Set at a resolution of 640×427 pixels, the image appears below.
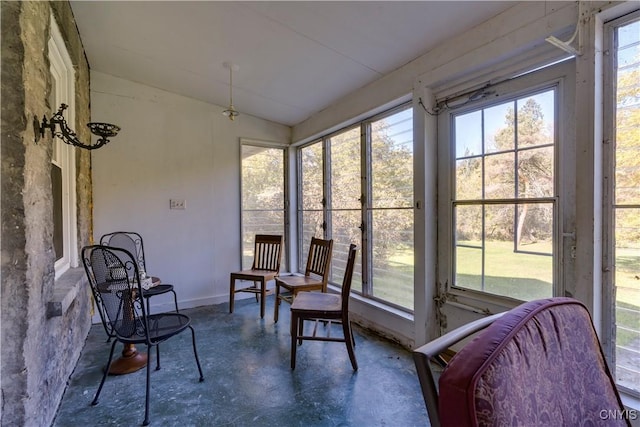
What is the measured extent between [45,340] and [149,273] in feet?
6.68

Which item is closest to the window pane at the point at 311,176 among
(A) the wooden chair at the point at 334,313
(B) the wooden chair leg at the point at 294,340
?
(A) the wooden chair at the point at 334,313

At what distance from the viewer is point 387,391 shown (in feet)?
6.49

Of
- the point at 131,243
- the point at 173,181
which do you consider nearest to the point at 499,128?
the point at 173,181

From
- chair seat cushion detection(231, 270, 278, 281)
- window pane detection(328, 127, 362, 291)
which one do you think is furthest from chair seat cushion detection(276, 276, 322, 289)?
window pane detection(328, 127, 362, 291)

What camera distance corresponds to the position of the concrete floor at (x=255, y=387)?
68.8 inches

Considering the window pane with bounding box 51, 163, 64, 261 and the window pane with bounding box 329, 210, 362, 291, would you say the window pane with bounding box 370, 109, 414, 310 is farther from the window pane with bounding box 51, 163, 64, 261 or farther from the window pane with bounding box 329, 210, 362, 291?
the window pane with bounding box 51, 163, 64, 261

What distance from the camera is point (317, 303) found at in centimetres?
244

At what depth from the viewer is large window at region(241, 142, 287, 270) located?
13.5 ft

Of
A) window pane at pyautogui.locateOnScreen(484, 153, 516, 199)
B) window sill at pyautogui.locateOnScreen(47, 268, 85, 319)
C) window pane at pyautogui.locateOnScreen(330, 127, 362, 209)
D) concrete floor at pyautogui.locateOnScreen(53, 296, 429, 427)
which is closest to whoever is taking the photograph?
window sill at pyautogui.locateOnScreen(47, 268, 85, 319)

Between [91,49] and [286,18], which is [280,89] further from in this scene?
[91,49]

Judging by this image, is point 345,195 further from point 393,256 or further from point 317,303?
point 317,303

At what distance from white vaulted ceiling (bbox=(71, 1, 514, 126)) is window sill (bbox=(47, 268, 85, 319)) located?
1928 millimetres

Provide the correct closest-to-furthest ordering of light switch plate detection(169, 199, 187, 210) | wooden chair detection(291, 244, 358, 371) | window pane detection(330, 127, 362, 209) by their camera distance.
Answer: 1. wooden chair detection(291, 244, 358, 371)
2. window pane detection(330, 127, 362, 209)
3. light switch plate detection(169, 199, 187, 210)

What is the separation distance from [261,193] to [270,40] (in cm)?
220
